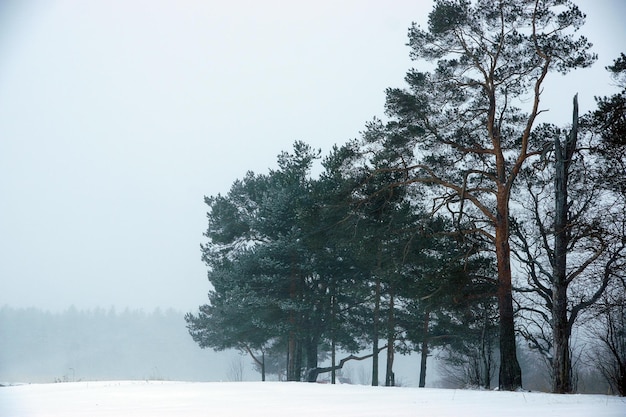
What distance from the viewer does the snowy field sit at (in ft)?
28.9

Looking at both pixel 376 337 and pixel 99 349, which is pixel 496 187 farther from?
pixel 99 349

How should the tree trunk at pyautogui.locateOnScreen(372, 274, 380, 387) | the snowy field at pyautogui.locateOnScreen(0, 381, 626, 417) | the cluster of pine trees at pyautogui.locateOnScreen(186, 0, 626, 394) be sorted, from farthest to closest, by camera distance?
1. the tree trunk at pyautogui.locateOnScreen(372, 274, 380, 387)
2. the cluster of pine trees at pyautogui.locateOnScreen(186, 0, 626, 394)
3. the snowy field at pyautogui.locateOnScreen(0, 381, 626, 417)

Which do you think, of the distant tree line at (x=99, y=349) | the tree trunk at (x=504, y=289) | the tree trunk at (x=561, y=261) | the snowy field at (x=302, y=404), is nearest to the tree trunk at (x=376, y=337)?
the tree trunk at (x=504, y=289)

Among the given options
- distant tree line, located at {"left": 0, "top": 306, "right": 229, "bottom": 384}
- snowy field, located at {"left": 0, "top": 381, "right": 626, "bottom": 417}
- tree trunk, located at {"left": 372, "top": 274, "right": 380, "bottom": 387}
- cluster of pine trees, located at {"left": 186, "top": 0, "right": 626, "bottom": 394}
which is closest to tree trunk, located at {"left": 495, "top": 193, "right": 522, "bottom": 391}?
cluster of pine trees, located at {"left": 186, "top": 0, "right": 626, "bottom": 394}

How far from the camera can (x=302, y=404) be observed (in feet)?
34.0

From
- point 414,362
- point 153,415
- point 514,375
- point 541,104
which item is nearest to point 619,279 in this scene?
point 514,375

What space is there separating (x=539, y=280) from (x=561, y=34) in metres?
9.09

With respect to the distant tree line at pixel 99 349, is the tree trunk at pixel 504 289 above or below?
above

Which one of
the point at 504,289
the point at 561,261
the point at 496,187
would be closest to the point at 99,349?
the point at 496,187

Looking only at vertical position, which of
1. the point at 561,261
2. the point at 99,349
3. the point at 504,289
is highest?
the point at 561,261

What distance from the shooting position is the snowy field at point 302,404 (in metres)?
8.82

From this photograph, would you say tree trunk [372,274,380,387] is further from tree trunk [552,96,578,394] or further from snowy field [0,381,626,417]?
snowy field [0,381,626,417]

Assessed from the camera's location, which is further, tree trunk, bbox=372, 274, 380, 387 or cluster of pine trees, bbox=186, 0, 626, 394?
tree trunk, bbox=372, 274, 380, 387

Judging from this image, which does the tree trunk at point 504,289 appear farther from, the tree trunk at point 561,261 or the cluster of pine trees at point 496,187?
the tree trunk at point 561,261
